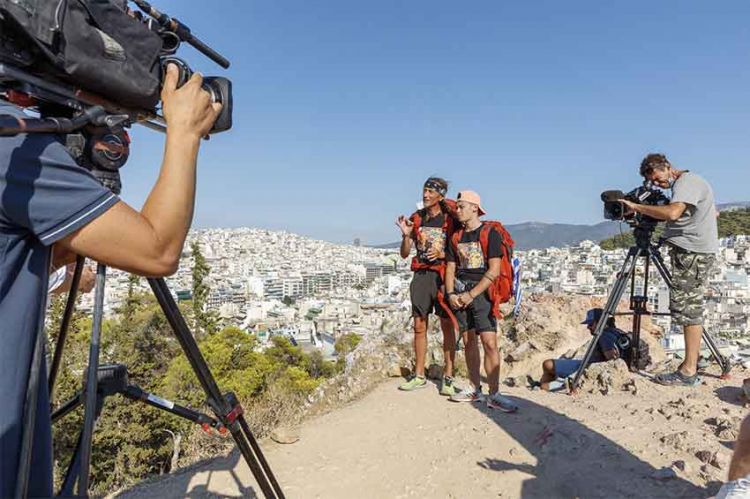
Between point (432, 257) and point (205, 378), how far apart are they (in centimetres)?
363

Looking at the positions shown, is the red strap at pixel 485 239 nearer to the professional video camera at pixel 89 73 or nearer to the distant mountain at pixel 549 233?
the professional video camera at pixel 89 73

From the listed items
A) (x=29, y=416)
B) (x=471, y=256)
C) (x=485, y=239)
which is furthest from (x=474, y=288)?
(x=29, y=416)

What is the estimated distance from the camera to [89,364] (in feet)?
4.29

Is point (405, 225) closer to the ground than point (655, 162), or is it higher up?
closer to the ground

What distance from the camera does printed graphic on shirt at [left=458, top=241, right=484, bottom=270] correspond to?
4730 mm

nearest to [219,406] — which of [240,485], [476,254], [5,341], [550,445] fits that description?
[5,341]

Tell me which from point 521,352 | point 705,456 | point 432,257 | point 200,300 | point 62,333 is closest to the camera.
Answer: point 62,333

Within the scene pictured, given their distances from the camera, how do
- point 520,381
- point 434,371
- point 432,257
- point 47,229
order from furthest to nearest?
point 520,381, point 434,371, point 432,257, point 47,229

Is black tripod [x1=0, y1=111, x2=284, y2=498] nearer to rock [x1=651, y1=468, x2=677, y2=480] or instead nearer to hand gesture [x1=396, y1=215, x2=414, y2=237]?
rock [x1=651, y1=468, x2=677, y2=480]

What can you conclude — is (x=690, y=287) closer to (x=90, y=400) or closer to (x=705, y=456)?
(x=705, y=456)

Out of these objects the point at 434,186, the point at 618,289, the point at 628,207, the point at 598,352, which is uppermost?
the point at 434,186

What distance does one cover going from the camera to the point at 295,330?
38.1m

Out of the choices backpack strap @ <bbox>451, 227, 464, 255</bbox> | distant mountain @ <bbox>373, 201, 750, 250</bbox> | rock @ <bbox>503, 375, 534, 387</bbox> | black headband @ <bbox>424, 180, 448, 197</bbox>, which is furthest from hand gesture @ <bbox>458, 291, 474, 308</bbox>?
distant mountain @ <bbox>373, 201, 750, 250</bbox>

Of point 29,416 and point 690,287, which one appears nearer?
point 29,416
